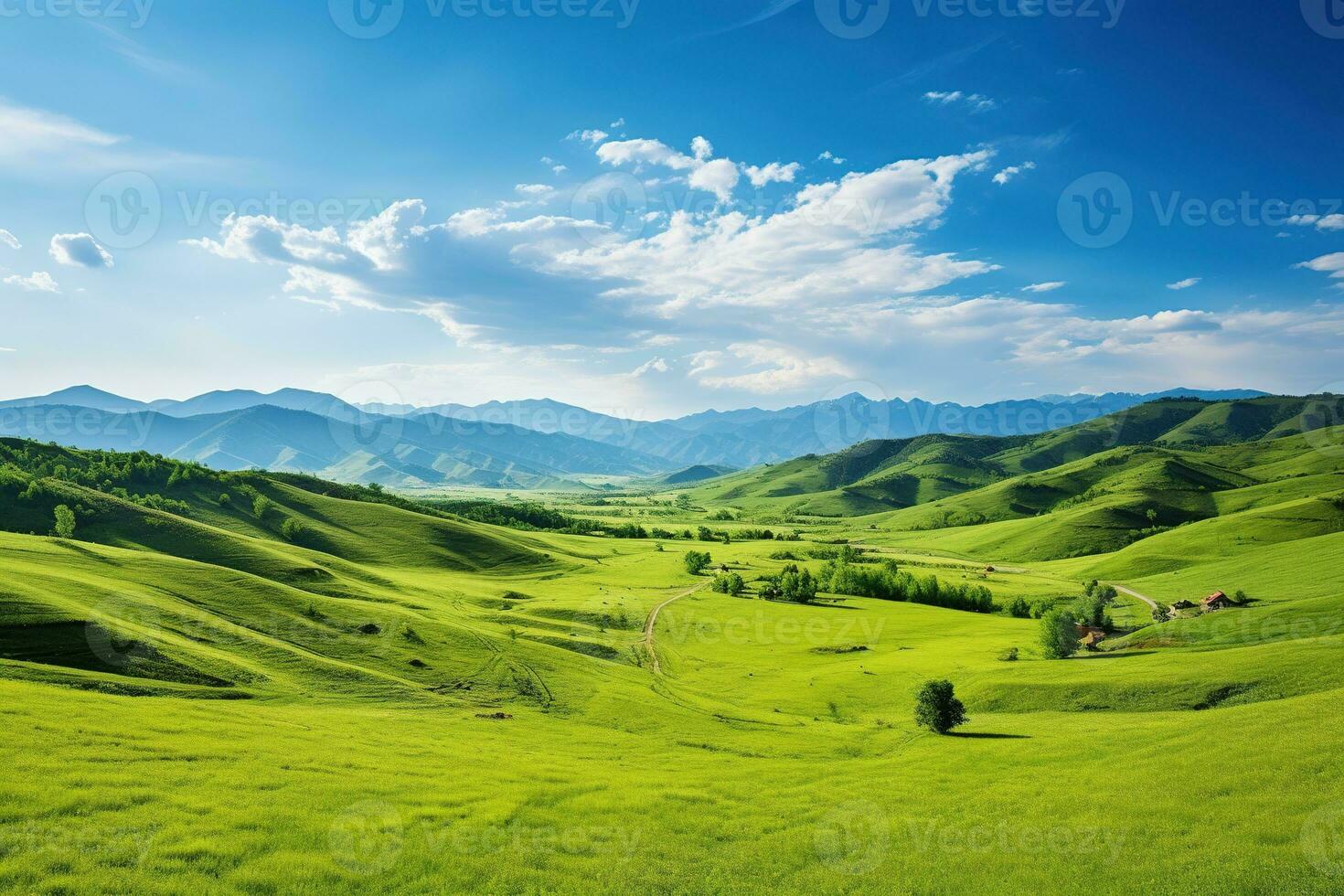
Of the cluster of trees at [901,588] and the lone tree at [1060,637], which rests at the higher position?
the lone tree at [1060,637]

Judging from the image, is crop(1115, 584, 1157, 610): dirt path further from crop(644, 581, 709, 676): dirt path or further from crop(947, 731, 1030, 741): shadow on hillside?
crop(644, 581, 709, 676): dirt path

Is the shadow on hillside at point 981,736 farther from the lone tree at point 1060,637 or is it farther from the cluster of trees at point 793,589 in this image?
the cluster of trees at point 793,589

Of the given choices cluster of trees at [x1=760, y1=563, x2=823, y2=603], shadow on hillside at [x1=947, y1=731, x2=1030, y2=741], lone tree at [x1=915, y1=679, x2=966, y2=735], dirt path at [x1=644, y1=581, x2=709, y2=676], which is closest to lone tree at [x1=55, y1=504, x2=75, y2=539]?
dirt path at [x1=644, y1=581, x2=709, y2=676]

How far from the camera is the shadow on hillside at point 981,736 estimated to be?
47.1 m

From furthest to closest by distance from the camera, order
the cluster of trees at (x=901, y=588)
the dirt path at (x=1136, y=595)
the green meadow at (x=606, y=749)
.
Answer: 1. the cluster of trees at (x=901, y=588)
2. the dirt path at (x=1136, y=595)
3. the green meadow at (x=606, y=749)

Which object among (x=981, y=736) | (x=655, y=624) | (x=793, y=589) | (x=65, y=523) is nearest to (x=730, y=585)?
(x=793, y=589)

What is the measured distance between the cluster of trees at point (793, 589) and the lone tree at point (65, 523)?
149896 millimetres

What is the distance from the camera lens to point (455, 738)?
4678cm

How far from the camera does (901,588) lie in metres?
165

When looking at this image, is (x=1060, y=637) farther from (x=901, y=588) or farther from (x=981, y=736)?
(x=901, y=588)

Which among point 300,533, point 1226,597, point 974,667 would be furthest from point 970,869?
point 300,533

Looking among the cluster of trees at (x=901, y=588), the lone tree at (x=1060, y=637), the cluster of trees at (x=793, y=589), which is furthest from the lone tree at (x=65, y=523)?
the cluster of trees at (x=901, y=588)

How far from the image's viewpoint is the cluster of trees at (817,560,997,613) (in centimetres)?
15288

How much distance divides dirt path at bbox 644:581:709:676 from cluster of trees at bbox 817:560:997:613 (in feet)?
127
